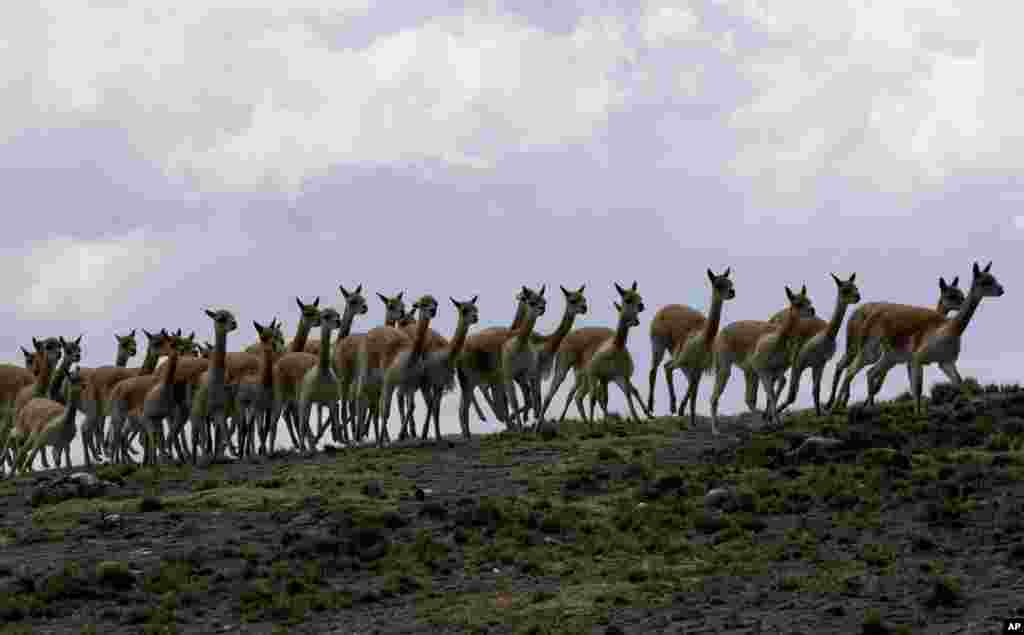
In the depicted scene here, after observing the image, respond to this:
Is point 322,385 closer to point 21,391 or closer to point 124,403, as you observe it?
point 124,403

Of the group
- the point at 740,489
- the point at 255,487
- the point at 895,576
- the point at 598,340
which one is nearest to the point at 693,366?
the point at 598,340

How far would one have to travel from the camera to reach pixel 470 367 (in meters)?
35.6

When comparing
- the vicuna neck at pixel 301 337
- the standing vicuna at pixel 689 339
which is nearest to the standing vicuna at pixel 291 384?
the vicuna neck at pixel 301 337

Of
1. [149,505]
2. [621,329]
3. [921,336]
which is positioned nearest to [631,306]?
[621,329]

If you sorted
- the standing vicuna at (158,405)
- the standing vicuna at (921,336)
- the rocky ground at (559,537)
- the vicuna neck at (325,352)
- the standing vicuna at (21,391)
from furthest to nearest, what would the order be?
the standing vicuna at (21,391)
the standing vicuna at (158,405)
the vicuna neck at (325,352)
the standing vicuna at (921,336)
the rocky ground at (559,537)

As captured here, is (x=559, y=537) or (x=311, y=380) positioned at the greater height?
(x=311, y=380)

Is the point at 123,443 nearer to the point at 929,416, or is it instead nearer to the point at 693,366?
the point at 693,366

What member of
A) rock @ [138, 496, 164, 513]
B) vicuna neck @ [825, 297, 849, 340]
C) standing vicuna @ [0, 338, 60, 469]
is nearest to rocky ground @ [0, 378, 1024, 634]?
rock @ [138, 496, 164, 513]

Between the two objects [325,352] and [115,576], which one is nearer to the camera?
[115,576]

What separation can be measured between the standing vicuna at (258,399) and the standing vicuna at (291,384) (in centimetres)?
17

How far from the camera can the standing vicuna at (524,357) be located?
3456 centimetres

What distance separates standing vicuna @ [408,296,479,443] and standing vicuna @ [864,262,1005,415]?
8192 mm

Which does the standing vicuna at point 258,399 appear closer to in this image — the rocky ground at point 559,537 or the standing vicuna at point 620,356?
the rocky ground at point 559,537

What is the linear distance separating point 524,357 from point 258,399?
18.2 ft
